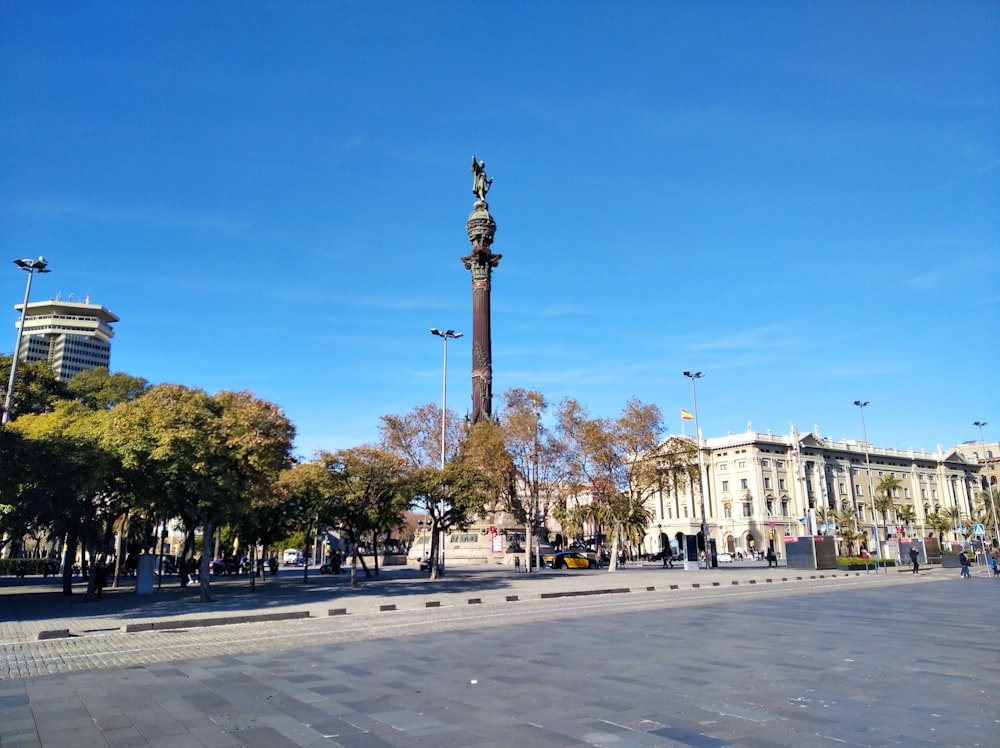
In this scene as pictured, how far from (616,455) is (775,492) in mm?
54222

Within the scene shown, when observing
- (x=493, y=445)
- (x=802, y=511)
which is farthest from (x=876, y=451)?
(x=493, y=445)

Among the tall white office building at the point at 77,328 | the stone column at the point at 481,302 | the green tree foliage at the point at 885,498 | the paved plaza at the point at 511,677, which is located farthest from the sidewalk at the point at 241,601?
the tall white office building at the point at 77,328

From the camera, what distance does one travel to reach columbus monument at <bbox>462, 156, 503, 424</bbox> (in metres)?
56.2

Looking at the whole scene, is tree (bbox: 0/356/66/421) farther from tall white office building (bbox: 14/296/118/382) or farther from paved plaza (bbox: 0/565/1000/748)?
tall white office building (bbox: 14/296/118/382)

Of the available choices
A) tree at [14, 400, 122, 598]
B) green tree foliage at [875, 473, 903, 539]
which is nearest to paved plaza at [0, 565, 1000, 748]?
tree at [14, 400, 122, 598]

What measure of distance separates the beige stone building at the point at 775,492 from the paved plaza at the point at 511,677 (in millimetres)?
67906

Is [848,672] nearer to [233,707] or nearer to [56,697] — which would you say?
[233,707]

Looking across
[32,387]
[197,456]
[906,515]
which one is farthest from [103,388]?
[906,515]

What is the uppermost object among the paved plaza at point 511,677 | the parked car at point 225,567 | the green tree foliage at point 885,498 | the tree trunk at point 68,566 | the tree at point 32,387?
the tree at point 32,387

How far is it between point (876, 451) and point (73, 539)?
104m

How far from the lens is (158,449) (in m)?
23.1

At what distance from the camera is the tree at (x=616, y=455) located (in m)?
43.5

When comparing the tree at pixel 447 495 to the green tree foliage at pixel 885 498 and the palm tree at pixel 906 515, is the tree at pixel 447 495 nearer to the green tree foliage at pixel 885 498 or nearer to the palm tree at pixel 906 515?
the green tree foliage at pixel 885 498

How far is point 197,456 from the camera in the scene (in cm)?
2394
